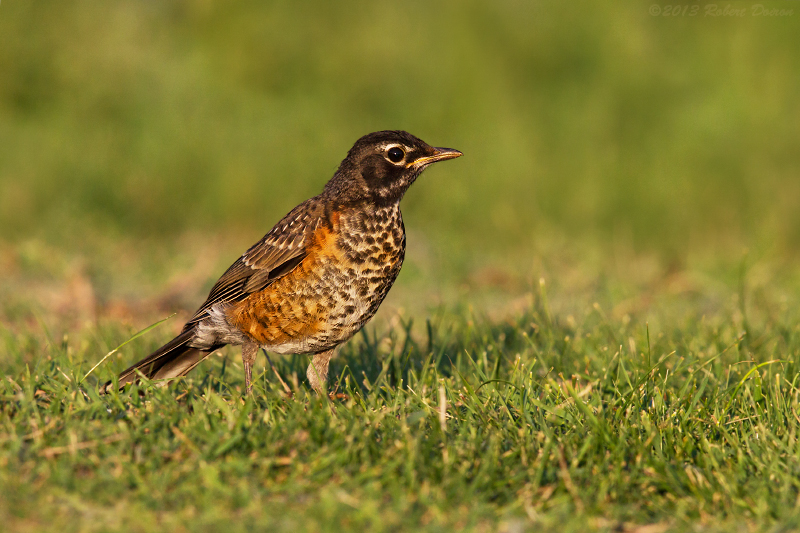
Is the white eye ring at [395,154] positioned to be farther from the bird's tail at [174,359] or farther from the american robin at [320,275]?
the bird's tail at [174,359]

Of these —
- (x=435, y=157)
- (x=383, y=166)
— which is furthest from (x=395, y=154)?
(x=435, y=157)

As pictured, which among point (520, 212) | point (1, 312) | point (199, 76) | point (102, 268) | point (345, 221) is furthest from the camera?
point (199, 76)

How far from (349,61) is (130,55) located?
3551mm

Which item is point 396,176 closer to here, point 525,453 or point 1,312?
point 525,453

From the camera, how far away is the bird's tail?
5344 mm

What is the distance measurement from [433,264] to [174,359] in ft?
16.4

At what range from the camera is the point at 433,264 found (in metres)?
10.2

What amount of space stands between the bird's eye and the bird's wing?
0.56m

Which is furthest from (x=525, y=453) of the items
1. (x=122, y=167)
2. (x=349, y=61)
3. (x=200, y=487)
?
(x=349, y=61)

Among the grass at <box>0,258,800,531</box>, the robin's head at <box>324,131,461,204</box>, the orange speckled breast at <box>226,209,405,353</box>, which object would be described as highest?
the robin's head at <box>324,131,461,204</box>

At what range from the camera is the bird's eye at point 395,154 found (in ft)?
18.3

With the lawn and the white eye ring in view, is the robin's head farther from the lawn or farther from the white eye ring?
the lawn

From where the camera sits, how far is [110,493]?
133 inches

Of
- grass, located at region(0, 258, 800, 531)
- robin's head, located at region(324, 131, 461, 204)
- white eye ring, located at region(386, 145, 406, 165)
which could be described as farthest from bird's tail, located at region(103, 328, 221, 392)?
white eye ring, located at region(386, 145, 406, 165)
